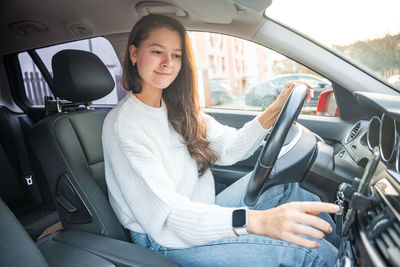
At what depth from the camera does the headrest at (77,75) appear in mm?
1506

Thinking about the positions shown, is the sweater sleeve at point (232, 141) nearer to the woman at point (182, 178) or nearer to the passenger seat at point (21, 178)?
the woman at point (182, 178)

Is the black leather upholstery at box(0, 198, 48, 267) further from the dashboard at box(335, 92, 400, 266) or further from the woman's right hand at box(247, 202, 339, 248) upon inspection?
the dashboard at box(335, 92, 400, 266)

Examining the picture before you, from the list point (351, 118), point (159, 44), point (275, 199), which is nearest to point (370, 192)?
point (275, 199)

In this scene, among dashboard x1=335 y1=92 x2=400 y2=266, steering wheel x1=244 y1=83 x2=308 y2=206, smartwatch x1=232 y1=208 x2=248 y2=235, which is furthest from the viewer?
steering wheel x1=244 y1=83 x2=308 y2=206

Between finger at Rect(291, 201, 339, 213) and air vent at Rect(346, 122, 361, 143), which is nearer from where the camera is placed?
finger at Rect(291, 201, 339, 213)

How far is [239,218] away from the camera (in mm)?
855

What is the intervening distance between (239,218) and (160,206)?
0.84 ft

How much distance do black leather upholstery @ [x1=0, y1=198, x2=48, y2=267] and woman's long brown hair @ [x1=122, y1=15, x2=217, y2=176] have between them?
0.65 metres

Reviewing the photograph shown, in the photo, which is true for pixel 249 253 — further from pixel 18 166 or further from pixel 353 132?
pixel 18 166

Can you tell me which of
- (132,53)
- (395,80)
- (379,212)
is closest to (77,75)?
(132,53)

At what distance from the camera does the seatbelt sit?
8.13 ft

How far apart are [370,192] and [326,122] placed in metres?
1.19

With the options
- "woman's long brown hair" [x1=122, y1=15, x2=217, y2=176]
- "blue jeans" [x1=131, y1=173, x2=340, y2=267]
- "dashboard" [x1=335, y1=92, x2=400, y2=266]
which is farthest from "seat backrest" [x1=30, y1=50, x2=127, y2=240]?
"dashboard" [x1=335, y1=92, x2=400, y2=266]

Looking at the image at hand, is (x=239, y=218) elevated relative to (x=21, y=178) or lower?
elevated
